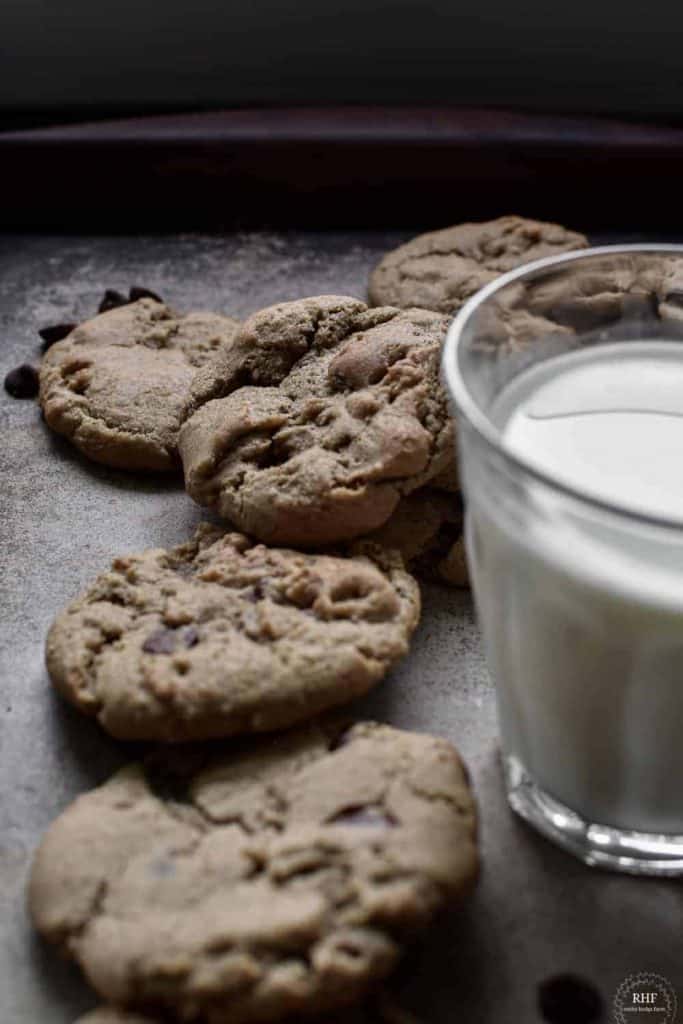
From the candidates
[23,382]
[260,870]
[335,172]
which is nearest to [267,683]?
[260,870]

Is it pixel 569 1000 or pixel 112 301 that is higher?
pixel 112 301

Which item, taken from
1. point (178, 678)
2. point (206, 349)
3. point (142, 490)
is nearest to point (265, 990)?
point (178, 678)

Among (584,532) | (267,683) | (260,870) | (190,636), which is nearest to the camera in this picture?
(584,532)

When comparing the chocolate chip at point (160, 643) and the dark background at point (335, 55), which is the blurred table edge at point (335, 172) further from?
the chocolate chip at point (160, 643)

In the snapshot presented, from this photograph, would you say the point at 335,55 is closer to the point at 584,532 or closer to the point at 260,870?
the point at 584,532

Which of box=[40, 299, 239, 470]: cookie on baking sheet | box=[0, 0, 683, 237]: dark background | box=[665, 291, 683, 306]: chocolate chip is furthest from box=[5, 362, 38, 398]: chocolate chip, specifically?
box=[665, 291, 683, 306]: chocolate chip
